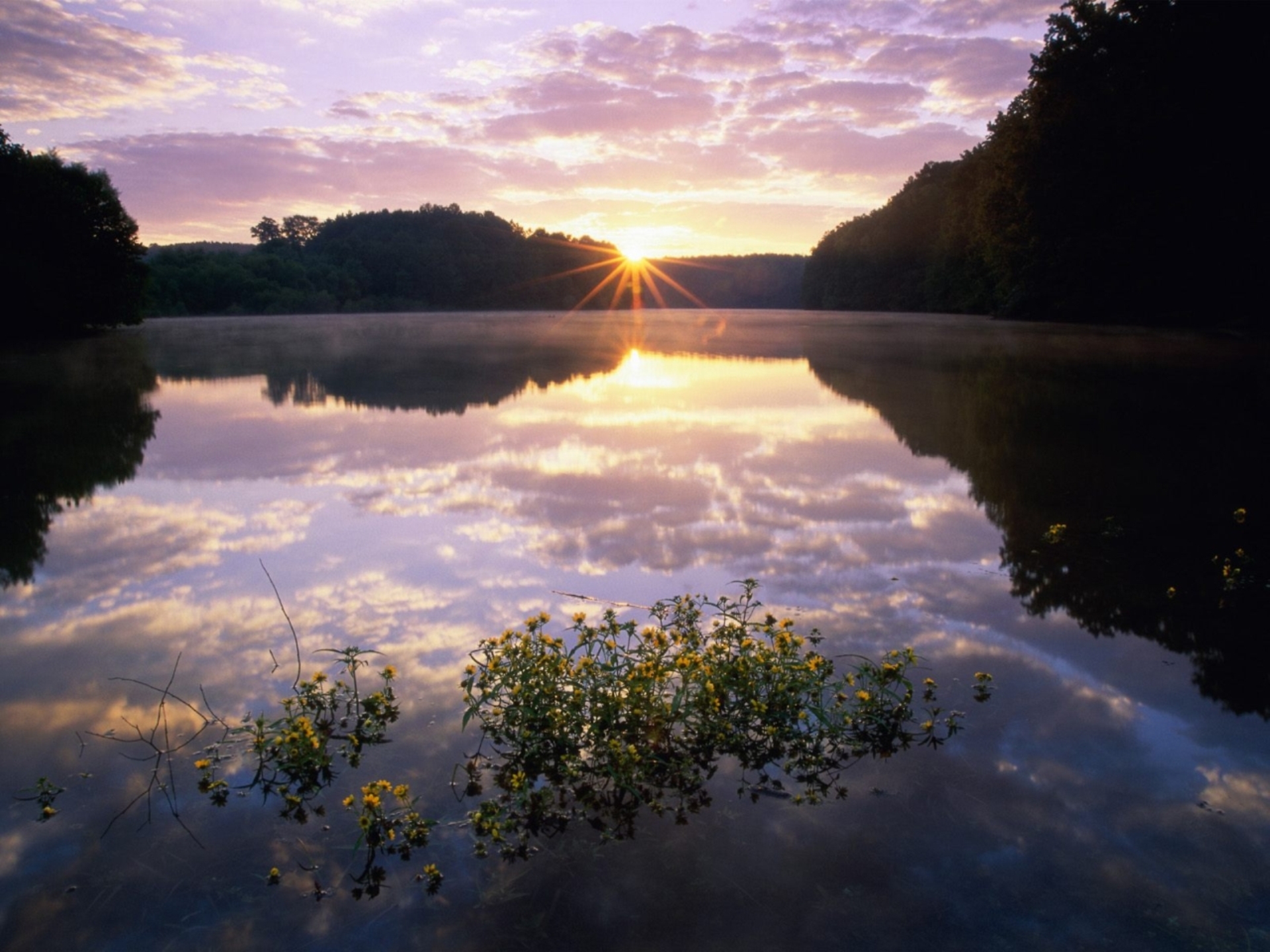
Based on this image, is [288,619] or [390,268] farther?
[390,268]

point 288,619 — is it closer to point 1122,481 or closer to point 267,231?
point 1122,481

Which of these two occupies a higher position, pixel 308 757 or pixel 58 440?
pixel 58 440

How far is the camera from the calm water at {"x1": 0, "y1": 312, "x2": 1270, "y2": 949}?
9.71 ft

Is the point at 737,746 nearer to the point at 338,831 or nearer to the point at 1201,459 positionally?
the point at 338,831

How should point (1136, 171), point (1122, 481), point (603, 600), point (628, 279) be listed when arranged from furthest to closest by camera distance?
point (628, 279)
point (1136, 171)
point (1122, 481)
point (603, 600)

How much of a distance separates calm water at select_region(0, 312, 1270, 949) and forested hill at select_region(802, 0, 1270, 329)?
863 inches

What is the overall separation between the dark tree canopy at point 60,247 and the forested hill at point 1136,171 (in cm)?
3883

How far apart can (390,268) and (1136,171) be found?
8894 cm

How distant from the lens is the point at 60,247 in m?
35.2

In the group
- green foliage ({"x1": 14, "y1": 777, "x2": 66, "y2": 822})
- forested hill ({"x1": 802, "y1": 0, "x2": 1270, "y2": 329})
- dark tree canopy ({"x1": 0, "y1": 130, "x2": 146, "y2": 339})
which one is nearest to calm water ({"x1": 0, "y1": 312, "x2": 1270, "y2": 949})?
green foliage ({"x1": 14, "y1": 777, "x2": 66, "y2": 822})

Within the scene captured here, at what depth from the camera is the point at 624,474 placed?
30.7 ft

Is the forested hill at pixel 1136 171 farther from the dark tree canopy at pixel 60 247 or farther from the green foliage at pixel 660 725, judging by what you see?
the dark tree canopy at pixel 60 247

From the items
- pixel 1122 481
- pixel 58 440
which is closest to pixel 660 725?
pixel 1122 481

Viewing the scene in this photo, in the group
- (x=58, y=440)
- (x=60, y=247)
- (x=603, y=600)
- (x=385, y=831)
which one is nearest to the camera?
(x=385, y=831)
